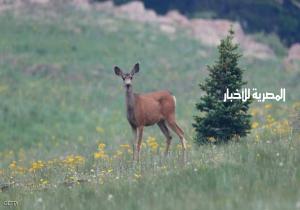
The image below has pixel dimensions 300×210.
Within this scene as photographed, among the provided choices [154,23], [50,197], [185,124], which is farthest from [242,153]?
[154,23]

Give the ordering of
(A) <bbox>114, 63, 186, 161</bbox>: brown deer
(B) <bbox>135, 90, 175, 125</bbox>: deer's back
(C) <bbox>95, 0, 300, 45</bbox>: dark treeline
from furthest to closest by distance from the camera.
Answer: (C) <bbox>95, 0, 300, 45</bbox>: dark treeline, (B) <bbox>135, 90, 175, 125</bbox>: deer's back, (A) <bbox>114, 63, 186, 161</bbox>: brown deer

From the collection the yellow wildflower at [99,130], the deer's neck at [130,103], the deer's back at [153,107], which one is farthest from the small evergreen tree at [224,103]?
the yellow wildflower at [99,130]

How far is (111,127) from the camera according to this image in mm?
25547

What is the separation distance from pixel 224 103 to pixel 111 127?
9326 millimetres

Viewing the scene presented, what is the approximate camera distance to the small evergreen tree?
54.0 ft

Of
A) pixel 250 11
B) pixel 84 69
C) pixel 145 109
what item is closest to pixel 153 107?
pixel 145 109

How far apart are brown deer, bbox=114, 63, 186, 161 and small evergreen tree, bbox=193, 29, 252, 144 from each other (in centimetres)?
60

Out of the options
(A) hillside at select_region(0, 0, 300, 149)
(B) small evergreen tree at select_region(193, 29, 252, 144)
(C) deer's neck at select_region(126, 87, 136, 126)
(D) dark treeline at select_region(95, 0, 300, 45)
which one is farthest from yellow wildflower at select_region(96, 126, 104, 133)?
(D) dark treeline at select_region(95, 0, 300, 45)

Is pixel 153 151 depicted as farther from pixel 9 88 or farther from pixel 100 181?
pixel 9 88

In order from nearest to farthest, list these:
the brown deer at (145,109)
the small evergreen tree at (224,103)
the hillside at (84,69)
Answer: the brown deer at (145,109) < the small evergreen tree at (224,103) < the hillside at (84,69)

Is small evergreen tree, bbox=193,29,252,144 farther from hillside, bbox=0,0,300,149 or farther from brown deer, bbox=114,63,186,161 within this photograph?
hillside, bbox=0,0,300,149

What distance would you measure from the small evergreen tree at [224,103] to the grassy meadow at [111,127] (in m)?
0.44

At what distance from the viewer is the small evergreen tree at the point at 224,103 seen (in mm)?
16469

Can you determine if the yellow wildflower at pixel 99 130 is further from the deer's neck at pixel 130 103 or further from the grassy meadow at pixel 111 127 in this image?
the deer's neck at pixel 130 103
